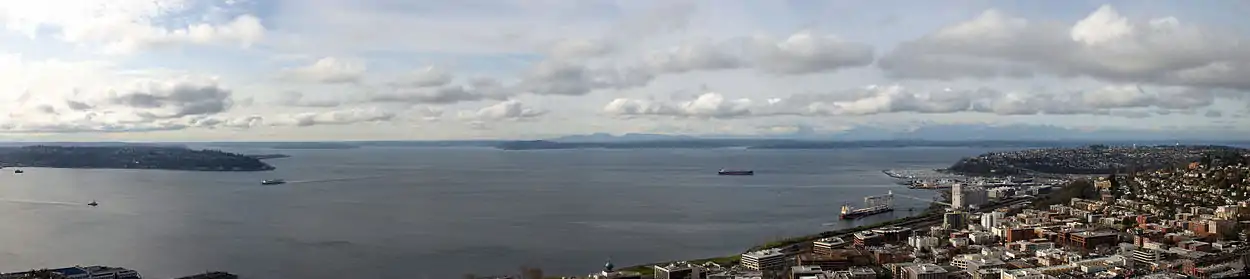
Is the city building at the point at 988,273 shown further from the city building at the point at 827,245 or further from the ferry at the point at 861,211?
the ferry at the point at 861,211

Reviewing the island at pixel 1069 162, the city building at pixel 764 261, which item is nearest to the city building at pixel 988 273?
the city building at pixel 764 261

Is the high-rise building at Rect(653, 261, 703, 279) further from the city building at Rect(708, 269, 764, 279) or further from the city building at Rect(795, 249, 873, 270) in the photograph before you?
the city building at Rect(795, 249, 873, 270)

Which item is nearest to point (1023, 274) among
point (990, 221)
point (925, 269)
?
point (925, 269)

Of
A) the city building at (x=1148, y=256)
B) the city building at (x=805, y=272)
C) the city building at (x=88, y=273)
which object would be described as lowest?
the city building at (x=88, y=273)

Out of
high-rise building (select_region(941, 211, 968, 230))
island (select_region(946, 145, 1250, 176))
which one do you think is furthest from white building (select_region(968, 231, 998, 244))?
island (select_region(946, 145, 1250, 176))

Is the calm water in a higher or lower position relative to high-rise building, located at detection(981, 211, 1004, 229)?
lower

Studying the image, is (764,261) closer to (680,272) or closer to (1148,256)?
(680,272)
